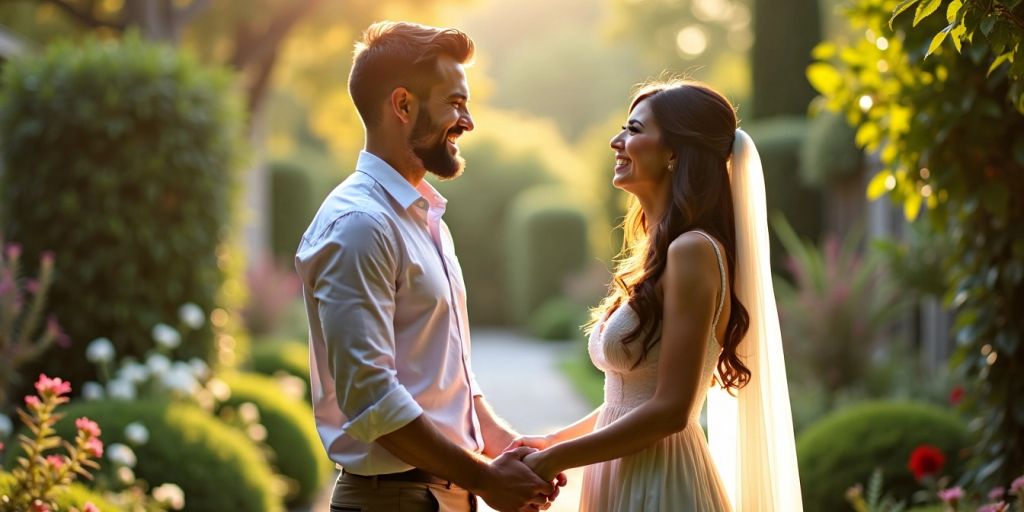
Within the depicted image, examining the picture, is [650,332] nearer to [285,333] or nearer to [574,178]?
[285,333]

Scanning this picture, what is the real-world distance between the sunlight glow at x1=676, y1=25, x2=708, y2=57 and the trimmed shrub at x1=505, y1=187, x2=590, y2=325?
9.55 metres

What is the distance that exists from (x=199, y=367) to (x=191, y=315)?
1.18 ft

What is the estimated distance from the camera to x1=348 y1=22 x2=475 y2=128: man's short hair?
2.85m

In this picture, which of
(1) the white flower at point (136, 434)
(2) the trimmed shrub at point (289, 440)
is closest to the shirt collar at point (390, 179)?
(1) the white flower at point (136, 434)

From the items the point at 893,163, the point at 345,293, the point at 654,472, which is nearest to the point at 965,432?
the point at 893,163

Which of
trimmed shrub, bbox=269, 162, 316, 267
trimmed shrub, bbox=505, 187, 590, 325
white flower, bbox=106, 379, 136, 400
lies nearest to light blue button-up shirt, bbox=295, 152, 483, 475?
white flower, bbox=106, 379, 136, 400

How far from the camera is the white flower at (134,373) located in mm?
6157

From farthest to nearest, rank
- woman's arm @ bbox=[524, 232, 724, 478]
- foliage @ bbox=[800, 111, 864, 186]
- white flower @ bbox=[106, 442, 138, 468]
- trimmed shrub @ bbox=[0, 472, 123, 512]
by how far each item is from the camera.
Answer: foliage @ bbox=[800, 111, 864, 186]
white flower @ bbox=[106, 442, 138, 468]
trimmed shrub @ bbox=[0, 472, 123, 512]
woman's arm @ bbox=[524, 232, 724, 478]

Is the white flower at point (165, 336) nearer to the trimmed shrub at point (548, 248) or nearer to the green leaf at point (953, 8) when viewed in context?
the green leaf at point (953, 8)

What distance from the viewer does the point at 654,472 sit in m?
2.90

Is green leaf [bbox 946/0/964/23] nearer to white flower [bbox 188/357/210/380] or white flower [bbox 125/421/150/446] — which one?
white flower [bbox 125/421/150/446]

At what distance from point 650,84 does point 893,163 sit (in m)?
1.76

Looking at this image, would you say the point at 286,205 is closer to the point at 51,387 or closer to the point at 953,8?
the point at 51,387

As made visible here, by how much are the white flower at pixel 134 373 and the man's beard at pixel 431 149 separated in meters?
3.78
